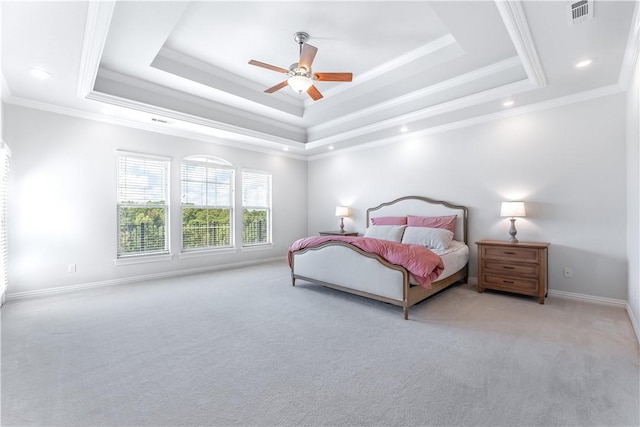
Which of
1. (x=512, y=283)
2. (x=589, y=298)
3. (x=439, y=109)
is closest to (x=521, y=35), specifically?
(x=439, y=109)

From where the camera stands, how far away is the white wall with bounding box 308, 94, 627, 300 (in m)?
3.57

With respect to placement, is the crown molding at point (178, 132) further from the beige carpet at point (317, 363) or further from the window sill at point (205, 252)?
the beige carpet at point (317, 363)

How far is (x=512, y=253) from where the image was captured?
383cm

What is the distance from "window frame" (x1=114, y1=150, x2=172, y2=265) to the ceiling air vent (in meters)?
5.49

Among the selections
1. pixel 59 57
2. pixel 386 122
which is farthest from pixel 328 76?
pixel 59 57

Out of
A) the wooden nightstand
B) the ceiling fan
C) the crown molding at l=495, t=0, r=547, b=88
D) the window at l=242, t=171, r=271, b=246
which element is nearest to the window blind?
the ceiling fan

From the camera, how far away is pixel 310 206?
24.5 ft

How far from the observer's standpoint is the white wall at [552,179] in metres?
3.57

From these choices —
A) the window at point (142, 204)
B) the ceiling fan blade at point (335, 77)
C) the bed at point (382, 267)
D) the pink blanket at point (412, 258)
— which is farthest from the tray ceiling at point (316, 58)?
the pink blanket at point (412, 258)

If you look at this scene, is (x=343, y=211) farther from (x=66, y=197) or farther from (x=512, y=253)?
(x=66, y=197)

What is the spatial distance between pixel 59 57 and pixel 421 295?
4540 mm

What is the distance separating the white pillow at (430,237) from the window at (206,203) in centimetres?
360

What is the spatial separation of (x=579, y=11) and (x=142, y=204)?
19.1 feet

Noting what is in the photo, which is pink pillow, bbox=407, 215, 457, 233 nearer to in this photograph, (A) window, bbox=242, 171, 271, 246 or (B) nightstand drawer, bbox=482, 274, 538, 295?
(B) nightstand drawer, bbox=482, 274, 538, 295
